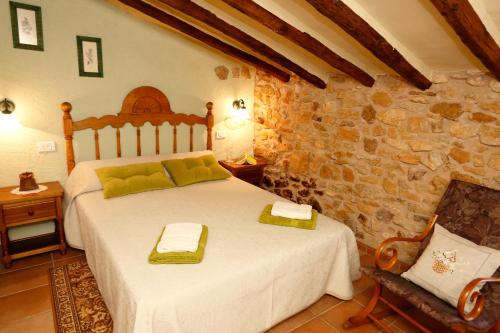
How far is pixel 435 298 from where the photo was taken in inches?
77.5

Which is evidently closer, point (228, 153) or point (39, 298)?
point (39, 298)

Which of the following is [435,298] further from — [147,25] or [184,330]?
[147,25]

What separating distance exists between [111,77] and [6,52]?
86cm

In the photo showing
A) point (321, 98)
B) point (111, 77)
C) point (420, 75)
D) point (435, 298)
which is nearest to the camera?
point (435, 298)

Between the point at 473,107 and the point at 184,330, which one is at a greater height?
the point at 473,107

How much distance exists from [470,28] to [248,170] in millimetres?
2768

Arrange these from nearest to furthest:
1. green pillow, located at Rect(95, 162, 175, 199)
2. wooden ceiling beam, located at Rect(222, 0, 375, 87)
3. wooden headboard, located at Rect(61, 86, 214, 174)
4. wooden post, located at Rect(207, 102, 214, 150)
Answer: wooden ceiling beam, located at Rect(222, 0, 375, 87) < green pillow, located at Rect(95, 162, 175, 199) < wooden headboard, located at Rect(61, 86, 214, 174) < wooden post, located at Rect(207, 102, 214, 150)

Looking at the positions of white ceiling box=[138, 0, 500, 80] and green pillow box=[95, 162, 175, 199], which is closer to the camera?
white ceiling box=[138, 0, 500, 80]

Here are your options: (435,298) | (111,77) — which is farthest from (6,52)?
(435,298)

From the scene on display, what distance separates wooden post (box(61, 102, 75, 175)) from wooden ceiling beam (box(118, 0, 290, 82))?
3.66 ft

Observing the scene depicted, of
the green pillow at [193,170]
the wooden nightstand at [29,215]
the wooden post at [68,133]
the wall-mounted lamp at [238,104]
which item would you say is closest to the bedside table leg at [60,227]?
the wooden nightstand at [29,215]

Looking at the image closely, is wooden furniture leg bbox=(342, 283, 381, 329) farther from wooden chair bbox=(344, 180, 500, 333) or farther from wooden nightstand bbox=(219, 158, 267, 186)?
wooden nightstand bbox=(219, 158, 267, 186)

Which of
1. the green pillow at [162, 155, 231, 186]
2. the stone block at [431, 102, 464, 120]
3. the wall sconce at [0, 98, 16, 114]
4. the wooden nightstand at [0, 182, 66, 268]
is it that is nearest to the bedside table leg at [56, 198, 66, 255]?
the wooden nightstand at [0, 182, 66, 268]

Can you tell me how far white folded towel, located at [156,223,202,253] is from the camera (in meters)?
1.88
